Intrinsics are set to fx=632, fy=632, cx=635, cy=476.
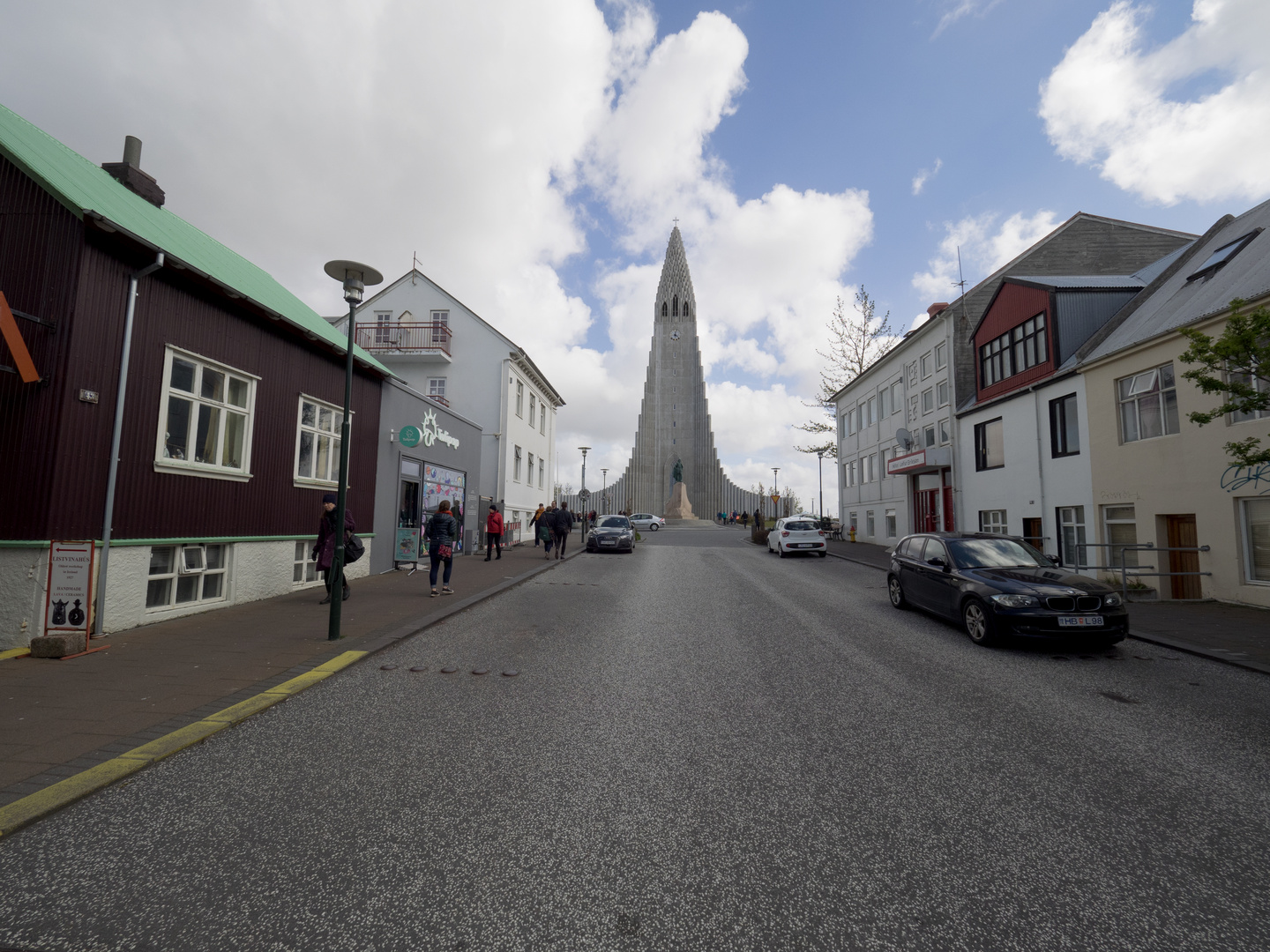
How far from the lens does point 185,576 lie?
905 centimetres

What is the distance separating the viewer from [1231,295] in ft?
40.9

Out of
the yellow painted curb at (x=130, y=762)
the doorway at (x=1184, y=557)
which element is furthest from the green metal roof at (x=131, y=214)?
the doorway at (x=1184, y=557)

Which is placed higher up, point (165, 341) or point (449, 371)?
point (449, 371)

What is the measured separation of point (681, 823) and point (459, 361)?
26.4 m

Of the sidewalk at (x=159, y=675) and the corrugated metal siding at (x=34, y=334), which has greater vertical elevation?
the corrugated metal siding at (x=34, y=334)

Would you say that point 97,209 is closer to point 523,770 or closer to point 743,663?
point 523,770

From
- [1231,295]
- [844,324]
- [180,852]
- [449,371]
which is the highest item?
[844,324]

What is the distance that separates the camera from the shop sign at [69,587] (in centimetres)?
680

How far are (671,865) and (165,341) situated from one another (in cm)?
938

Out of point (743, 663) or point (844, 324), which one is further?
point (844, 324)

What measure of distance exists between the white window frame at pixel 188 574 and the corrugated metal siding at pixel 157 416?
0.77 ft

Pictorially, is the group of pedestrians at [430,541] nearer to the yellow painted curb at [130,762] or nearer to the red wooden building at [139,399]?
the red wooden building at [139,399]

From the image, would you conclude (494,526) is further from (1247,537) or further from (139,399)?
(1247,537)

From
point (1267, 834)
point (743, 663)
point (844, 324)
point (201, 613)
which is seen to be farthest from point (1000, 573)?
point (844, 324)
